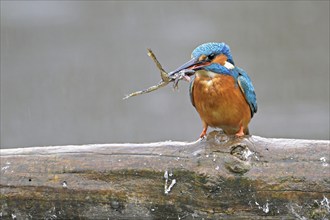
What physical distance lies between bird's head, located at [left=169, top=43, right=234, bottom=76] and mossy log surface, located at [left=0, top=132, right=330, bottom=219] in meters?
0.38

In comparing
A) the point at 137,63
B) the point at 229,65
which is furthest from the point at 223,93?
the point at 137,63

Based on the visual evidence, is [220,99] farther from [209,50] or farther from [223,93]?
[209,50]

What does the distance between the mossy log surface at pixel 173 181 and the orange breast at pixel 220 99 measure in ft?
1.22

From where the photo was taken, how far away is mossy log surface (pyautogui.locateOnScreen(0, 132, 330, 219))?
12.7ft

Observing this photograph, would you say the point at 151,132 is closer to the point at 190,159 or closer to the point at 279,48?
the point at 279,48

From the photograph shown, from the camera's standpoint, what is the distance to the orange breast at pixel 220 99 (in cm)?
447

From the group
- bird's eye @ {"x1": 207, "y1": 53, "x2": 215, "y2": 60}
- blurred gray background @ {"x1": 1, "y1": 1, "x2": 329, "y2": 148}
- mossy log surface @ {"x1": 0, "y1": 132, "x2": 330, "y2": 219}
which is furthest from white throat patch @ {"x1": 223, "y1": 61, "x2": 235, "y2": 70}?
blurred gray background @ {"x1": 1, "y1": 1, "x2": 329, "y2": 148}

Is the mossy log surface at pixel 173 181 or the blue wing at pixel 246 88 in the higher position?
the blue wing at pixel 246 88

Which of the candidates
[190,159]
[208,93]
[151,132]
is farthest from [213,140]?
[151,132]

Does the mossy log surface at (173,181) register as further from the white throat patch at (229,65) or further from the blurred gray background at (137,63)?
the blurred gray background at (137,63)

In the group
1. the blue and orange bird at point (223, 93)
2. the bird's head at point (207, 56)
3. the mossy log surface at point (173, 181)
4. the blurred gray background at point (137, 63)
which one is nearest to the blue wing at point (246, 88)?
the blue and orange bird at point (223, 93)

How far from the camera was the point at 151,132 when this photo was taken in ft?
30.0

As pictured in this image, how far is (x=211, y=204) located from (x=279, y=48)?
255 inches

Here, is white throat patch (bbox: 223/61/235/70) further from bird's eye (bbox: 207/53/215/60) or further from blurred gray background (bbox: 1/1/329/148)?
blurred gray background (bbox: 1/1/329/148)
